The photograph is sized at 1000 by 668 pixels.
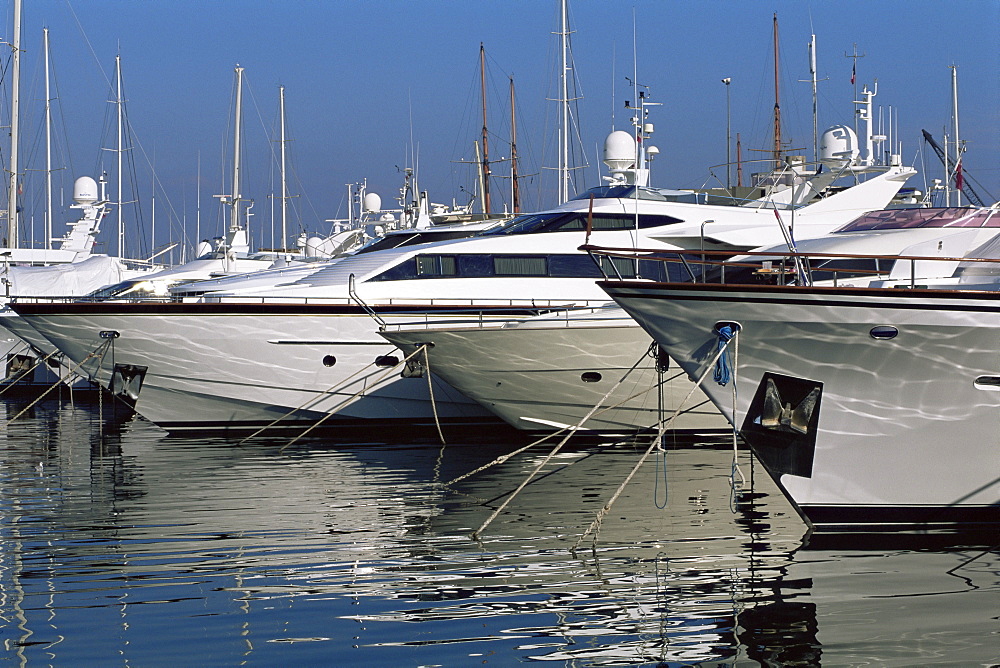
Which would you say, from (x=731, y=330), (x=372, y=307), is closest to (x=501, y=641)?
(x=731, y=330)

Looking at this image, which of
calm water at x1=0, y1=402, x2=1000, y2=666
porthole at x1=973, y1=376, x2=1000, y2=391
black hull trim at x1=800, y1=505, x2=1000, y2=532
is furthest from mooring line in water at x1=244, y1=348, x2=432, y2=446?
porthole at x1=973, y1=376, x2=1000, y2=391

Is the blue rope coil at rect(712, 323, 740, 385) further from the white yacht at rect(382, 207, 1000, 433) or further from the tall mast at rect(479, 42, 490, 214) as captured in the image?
the tall mast at rect(479, 42, 490, 214)

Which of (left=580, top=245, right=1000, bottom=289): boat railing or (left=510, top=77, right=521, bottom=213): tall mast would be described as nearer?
(left=580, top=245, right=1000, bottom=289): boat railing

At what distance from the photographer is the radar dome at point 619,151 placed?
2198cm

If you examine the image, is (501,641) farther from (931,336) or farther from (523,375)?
(523,375)

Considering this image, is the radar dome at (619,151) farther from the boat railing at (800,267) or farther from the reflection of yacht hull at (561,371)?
the reflection of yacht hull at (561,371)

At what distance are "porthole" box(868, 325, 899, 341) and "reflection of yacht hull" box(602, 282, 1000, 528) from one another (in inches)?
0.7

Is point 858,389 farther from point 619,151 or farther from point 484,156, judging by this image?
point 484,156

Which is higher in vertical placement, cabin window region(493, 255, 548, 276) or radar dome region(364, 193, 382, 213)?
radar dome region(364, 193, 382, 213)

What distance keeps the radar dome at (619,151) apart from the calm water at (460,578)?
31.9 feet

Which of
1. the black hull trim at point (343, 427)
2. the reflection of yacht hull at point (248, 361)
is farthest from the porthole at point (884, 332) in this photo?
the black hull trim at point (343, 427)

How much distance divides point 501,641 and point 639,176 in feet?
51.6

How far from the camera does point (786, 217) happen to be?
20062 millimetres

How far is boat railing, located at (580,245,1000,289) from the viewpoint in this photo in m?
9.67
